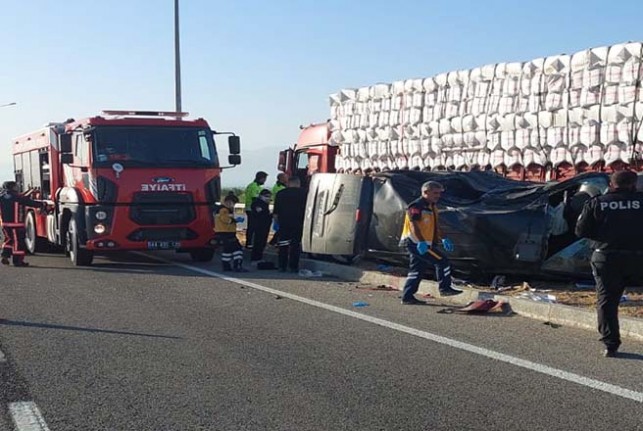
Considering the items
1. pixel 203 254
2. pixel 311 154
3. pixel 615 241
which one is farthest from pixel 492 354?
pixel 311 154

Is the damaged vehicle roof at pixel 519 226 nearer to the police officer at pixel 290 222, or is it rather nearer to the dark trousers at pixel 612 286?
the police officer at pixel 290 222

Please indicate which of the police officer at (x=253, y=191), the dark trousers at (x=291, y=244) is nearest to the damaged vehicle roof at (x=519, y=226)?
the dark trousers at (x=291, y=244)

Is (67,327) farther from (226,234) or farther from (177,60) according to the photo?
(177,60)

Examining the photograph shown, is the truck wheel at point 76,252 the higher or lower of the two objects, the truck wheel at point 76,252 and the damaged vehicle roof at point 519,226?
the lower

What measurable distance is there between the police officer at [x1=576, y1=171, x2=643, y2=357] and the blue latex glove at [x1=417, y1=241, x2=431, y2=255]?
3041 mm

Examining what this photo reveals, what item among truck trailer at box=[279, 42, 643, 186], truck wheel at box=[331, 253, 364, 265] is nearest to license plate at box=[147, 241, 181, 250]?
truck wheel at box=[331, 253, 364, 265]

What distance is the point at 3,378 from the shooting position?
21.6ft

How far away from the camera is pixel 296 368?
6879 mm

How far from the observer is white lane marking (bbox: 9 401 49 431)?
534cm

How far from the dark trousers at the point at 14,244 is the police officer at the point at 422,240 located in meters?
7.93

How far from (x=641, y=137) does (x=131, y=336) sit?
7.43 metres

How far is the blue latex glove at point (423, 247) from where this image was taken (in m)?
10.2

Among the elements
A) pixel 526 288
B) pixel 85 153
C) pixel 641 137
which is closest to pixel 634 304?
pixel 526 288

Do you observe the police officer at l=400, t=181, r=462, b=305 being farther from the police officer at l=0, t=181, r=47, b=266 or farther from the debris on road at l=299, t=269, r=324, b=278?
the police officer at l=0, t=181, r=47, b=266
